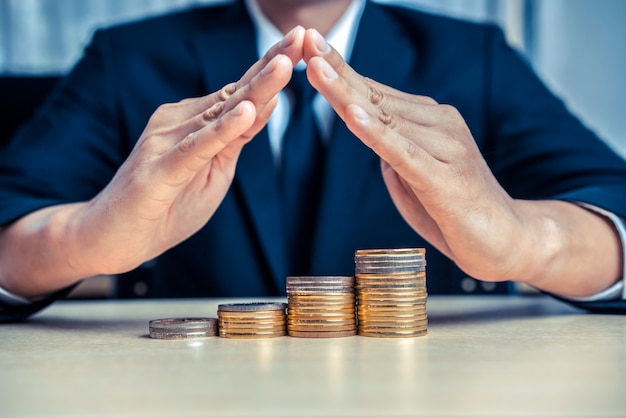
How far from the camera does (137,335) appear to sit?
3.19 ft

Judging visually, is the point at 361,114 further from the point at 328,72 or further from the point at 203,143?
the point at 203,143

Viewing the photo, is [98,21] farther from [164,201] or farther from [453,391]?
[453,391]

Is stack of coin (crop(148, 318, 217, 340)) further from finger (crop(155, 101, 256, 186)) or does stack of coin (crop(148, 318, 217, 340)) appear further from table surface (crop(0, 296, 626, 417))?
finger (crop(155, 101, 256, 186))

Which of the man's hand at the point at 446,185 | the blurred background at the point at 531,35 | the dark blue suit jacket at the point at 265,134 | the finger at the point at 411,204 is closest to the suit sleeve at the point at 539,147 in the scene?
the dark blue suit jacket at the point at 265,134

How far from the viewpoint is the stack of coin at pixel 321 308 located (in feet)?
3.01

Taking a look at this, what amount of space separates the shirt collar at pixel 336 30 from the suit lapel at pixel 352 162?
3cm

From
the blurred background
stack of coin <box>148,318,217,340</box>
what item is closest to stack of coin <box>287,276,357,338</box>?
stack of coin <box>148,318,217,340</box>

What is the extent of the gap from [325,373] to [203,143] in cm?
39

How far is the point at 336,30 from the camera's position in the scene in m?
1.82

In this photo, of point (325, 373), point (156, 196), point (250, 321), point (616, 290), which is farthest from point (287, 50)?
point (616, 290)

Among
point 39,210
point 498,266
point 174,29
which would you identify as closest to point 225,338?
point 498,266

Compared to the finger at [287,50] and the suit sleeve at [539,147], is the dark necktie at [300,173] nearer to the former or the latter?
the suit sleeve at [539,147]

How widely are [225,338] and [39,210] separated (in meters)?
0.55

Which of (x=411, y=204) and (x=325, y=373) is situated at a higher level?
(x=411, y=204)
